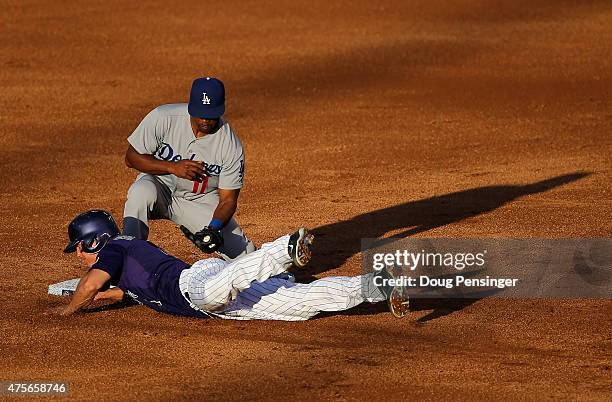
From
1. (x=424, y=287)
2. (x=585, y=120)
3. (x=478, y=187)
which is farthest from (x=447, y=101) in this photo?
(x=424, y=287)

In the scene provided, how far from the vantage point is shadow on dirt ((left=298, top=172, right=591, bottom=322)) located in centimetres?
978

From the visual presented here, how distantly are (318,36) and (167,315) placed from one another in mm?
10725

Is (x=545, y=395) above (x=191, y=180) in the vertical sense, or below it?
below

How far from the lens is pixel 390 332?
25.6 ft

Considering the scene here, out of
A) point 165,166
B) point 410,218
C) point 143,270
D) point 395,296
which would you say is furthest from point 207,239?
point 410,218

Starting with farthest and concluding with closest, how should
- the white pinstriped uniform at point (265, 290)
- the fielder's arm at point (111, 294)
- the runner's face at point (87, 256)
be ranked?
the fielder's arm at point (111, 294), the runner's face at point (87, 256), the white pinstriped uniform at point (265, 290)

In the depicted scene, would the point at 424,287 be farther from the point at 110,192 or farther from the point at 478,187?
the point at 110,192

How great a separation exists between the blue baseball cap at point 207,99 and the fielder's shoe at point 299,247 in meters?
1.65

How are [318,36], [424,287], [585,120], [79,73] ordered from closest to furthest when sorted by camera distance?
[424,287], [585,120], [79,73], [318,36]

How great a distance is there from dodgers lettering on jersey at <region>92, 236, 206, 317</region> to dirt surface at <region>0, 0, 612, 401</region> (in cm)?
21

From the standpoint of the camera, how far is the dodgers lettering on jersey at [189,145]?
8836 mm

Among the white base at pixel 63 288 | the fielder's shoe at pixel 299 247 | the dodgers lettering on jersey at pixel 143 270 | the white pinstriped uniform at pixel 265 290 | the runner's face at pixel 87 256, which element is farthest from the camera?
the white base at pixel 63 288

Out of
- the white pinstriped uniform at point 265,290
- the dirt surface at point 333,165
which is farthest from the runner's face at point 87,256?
the white pinstriped uniform at point 265,290

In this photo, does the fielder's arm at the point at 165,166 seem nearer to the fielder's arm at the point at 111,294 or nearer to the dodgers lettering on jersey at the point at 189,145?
the dodgers lettering on jersey at the point at 189,145
